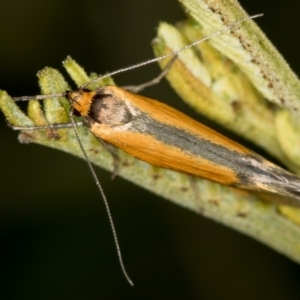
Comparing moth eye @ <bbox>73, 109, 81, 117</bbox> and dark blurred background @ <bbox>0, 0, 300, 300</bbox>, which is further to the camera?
dark blurred background @ <bbox>0, 0, 300, 300</bbox>

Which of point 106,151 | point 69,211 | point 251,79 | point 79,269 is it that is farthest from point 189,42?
point 79,269

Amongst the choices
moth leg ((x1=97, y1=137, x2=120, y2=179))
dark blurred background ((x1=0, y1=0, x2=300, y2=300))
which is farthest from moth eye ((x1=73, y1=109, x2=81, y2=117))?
dark blurred background ((x1=0, y1=0, x2=300, y2=300))

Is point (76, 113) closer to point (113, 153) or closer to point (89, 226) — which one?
point (113, 153)

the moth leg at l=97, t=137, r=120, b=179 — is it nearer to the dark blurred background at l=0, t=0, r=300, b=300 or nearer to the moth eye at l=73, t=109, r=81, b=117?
the moth eye at l=73, t=109, r=81, b=117

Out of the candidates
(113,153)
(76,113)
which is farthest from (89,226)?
(113,153)

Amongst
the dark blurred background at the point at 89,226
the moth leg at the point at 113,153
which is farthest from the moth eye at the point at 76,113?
the dark blurred background at the point at 89,226

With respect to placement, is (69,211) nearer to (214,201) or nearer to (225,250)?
(225,250)

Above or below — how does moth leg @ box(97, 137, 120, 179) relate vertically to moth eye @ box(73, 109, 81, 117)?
below

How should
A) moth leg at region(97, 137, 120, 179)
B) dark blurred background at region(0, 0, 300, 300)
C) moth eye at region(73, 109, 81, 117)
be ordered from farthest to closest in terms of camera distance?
dark blurred background at region(0, 0, 300, 300), moth eye at region(73, 109, 81, 117), moth leg at region(97, 137, 120, 179)

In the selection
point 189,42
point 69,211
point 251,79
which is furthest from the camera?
point 69,211

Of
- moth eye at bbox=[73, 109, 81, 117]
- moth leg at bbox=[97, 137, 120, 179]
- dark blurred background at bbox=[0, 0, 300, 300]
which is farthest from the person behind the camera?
dark blurred background at bbox=[0, 0, 300, 300]
